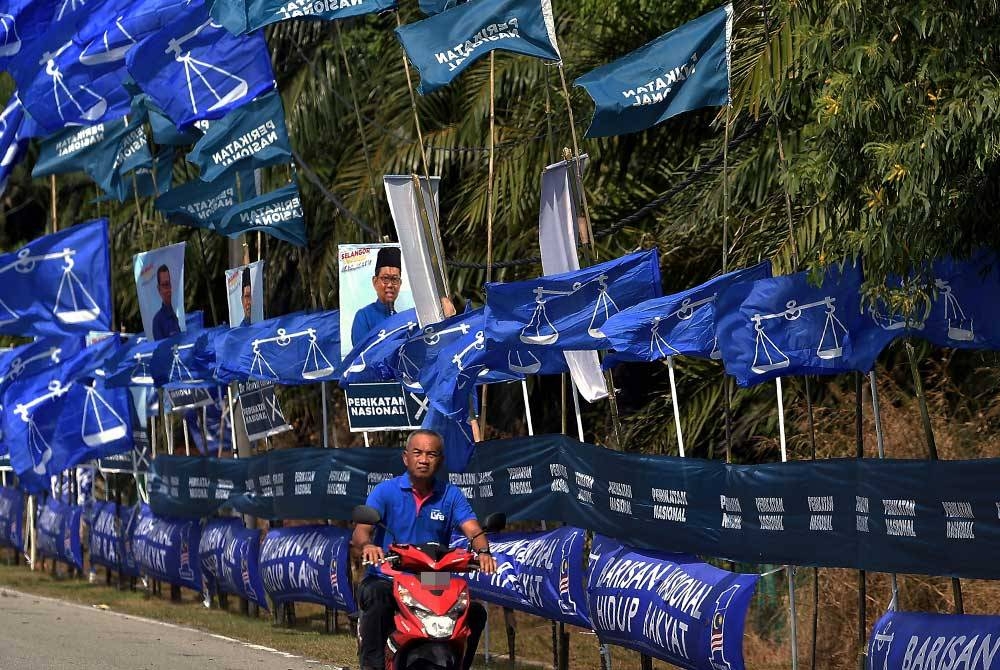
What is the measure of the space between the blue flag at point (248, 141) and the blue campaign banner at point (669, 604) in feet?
25.4

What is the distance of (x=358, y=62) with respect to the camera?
86.6 feet

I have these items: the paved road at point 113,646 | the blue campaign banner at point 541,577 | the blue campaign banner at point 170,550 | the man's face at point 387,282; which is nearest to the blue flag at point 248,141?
the man's face at point 387,282

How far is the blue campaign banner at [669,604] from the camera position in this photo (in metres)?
10.8

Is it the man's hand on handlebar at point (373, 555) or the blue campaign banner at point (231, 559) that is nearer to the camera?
the man's hand on handlebar at point (373, 555)

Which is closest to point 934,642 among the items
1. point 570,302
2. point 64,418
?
point 570,302

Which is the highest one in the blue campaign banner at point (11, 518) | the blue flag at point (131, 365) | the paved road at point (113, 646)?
the blue flag at point (131, 365)

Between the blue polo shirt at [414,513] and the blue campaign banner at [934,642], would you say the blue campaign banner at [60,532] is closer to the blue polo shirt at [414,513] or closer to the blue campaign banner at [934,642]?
the blue polo shirt at [414,513]

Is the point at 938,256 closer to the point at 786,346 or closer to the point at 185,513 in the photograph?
the point at 786,346

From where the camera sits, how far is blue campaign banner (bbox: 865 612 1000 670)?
29.1 ft

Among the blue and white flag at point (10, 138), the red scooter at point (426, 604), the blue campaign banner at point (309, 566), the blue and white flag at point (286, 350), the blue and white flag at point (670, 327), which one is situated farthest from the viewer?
the blue and white flag at point (10, 138)

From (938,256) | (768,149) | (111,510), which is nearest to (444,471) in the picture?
(768,149)

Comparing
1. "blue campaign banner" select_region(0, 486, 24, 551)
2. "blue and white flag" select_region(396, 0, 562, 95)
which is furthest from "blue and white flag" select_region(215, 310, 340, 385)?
"blue campaign banner" select_region(0, 486, 24, 551)

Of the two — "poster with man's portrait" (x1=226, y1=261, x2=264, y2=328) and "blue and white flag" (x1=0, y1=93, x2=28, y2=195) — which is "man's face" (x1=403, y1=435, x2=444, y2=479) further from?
"blue and white flag" (x1=0, y1=93, x2=28, y2=195)

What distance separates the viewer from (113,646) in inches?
608
